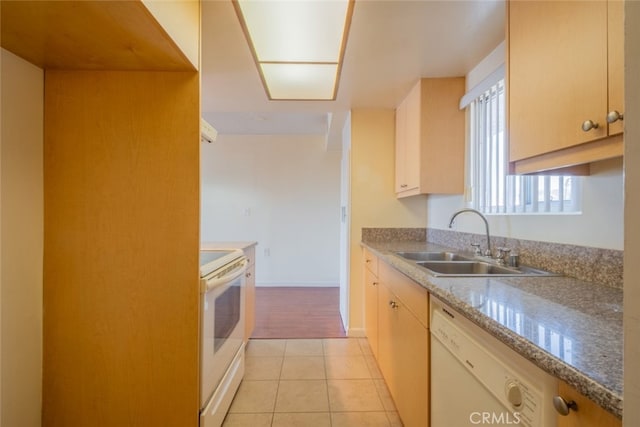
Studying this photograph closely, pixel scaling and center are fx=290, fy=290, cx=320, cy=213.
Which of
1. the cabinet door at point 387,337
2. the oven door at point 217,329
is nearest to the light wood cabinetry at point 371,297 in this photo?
the cabinet door at point 387,337

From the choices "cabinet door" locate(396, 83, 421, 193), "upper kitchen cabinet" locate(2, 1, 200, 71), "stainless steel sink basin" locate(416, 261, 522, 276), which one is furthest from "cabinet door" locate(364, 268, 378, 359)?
"upper kitchen cabinet" locate(2, 1, 200, 71)

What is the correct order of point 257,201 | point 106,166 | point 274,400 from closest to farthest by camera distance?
point 106,166
point 274,400
point 257,201

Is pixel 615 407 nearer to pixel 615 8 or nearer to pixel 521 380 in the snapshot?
pixel 521 380

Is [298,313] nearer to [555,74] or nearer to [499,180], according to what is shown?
[499,180]

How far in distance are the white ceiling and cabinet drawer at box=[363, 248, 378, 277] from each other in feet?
4.24

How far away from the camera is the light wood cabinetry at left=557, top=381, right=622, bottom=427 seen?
1.57ft

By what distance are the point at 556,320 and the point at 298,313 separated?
292cm

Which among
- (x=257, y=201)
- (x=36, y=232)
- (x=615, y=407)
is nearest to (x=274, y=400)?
(x=36, y=232)

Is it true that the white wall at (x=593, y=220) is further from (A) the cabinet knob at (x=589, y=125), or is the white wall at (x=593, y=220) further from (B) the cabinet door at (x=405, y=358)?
(B) the cabinet door at (x=405, y=358)

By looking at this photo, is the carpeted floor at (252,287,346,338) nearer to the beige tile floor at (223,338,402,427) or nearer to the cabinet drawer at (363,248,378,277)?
the beige tile floor at (223,338,402,427)

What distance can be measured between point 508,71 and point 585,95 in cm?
41

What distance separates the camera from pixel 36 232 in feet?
3.90

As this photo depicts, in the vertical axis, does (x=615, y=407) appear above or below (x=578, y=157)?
below

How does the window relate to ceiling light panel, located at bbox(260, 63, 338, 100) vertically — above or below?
below
